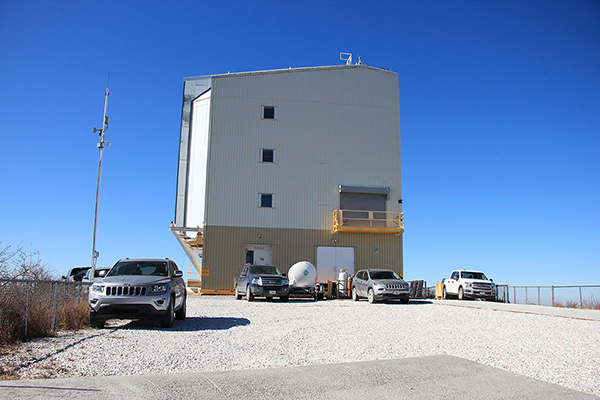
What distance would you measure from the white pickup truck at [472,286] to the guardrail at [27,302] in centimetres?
2243

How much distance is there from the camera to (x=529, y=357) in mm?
8688

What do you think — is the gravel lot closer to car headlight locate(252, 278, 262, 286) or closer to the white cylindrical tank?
car headlight locate(252, 278, 262, 286)

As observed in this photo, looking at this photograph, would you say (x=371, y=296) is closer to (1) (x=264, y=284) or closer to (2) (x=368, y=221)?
(1) (x=264, y=284)

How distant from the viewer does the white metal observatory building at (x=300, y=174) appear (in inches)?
1272

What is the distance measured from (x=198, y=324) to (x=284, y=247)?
63.2 feet

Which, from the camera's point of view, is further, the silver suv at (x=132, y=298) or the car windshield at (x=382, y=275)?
the car windshield at (x=382, y=275)

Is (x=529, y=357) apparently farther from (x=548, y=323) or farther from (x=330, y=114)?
(x=330, y=114)

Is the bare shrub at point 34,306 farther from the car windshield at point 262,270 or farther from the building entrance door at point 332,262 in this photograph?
the building entrance door at point 332,262

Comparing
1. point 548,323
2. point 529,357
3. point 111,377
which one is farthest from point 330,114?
point 111,377

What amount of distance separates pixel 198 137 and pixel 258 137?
19.9 ft

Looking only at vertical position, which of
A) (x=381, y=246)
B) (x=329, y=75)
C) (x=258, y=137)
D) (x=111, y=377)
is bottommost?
(x=111, y=377)

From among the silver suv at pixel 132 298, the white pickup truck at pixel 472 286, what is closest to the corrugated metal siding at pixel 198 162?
the white pickup truck at pixel 472 286

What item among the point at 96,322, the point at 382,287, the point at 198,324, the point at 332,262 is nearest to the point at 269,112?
the point at 332,262

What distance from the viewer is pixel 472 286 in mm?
28391
